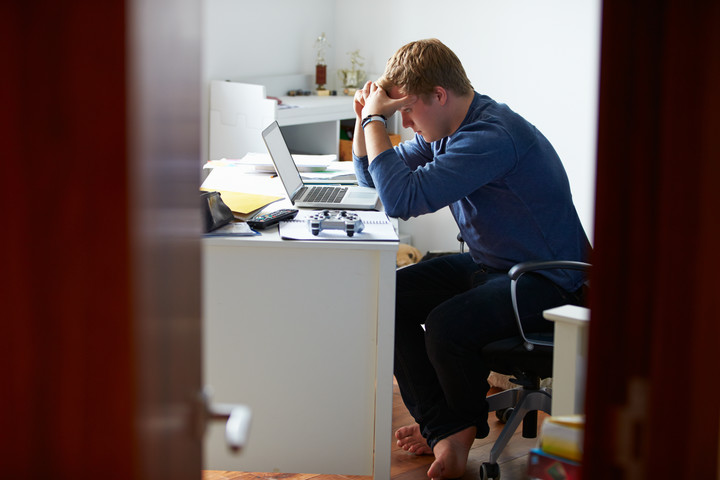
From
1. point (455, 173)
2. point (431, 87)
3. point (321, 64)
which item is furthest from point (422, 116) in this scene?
point (321, 64)

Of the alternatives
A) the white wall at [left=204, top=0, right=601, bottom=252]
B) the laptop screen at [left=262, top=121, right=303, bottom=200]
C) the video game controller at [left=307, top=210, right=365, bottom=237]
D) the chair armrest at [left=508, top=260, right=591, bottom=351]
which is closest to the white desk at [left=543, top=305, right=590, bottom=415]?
the chair armrest at [left=508, top=260, right=591, bottom=351]

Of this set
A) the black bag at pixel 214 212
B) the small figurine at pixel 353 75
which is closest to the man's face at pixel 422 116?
the black bag at pixel 214 212

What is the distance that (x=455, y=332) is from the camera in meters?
1.99

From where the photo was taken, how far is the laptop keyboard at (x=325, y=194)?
7.81ft

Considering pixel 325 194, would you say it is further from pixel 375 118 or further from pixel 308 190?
pixel 375 118

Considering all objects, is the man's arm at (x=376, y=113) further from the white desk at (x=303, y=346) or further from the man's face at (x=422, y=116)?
the white desk at (x=303, y=346)

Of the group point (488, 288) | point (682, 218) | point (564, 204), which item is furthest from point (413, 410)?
point (682, 218)

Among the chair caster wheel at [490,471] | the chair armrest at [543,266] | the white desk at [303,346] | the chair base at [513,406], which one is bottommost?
the chair caster wheel at [490,471]

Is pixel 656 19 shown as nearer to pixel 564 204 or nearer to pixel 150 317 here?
pixel 150 317

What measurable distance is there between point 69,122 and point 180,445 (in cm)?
31

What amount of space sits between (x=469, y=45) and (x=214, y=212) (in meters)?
2.10

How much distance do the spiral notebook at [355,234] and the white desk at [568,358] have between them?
527 mm

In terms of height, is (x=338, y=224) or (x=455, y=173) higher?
(x=455, y=173)

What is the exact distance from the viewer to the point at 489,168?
2021 millimetres
